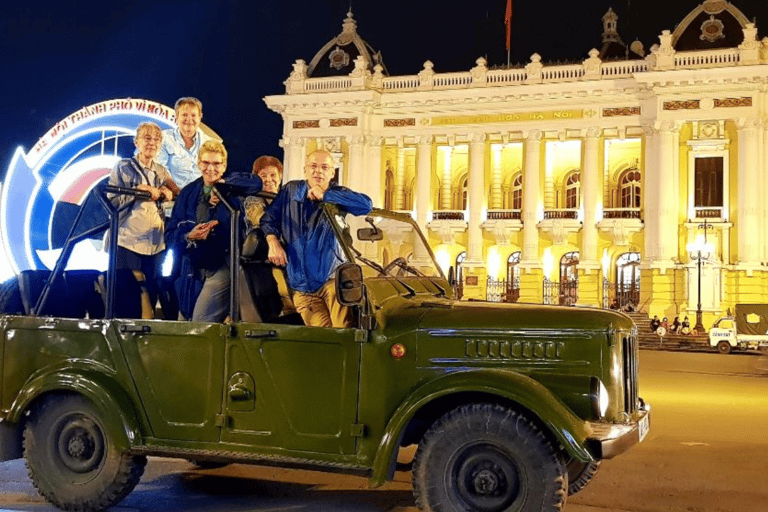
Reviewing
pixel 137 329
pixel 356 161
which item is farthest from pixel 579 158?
pixel 137 329

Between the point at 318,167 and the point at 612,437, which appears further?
the point at 318,167

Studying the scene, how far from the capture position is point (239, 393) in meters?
5.78

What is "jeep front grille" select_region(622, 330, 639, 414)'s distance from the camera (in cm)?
556

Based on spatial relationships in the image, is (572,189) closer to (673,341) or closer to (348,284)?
(673,341)

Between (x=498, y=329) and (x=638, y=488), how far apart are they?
275 centimetres

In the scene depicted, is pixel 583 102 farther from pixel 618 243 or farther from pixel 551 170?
pixel 618 243

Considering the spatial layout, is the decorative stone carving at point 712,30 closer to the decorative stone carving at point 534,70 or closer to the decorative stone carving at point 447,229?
the decorative stone carving at point 534,70

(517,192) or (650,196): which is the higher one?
(517,192)

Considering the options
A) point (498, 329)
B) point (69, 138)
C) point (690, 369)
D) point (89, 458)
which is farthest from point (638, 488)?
point (690, 369)

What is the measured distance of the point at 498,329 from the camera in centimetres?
541

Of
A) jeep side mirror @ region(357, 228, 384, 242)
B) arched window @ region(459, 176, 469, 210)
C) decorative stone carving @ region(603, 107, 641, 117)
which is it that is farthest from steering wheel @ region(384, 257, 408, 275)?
arched window @ region(459, 176, 469, 210)

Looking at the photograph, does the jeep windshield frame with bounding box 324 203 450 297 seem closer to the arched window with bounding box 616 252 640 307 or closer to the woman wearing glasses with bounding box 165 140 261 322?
the woman wearing glasses with bounding box 165 140 261 322

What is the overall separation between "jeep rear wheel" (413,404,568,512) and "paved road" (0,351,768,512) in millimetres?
1058

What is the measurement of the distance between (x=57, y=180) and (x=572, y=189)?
36902 millimetres
